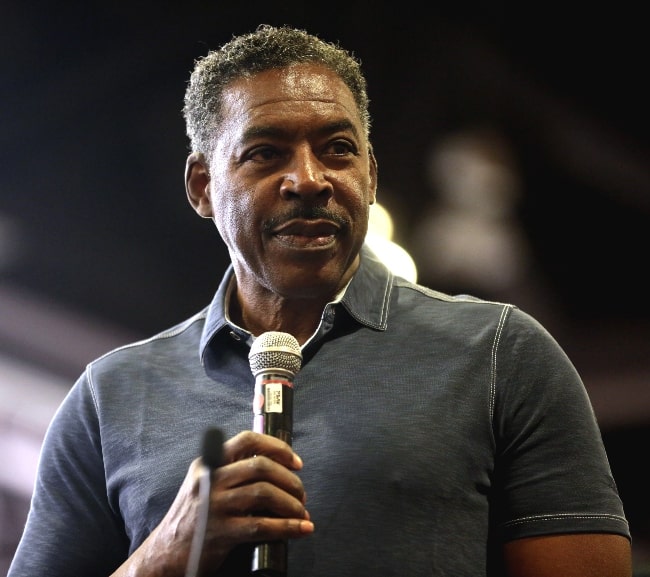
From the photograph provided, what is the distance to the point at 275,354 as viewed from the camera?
54.6 inches

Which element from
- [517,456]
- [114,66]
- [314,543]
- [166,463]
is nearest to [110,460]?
[166,463]

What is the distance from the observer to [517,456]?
5.13ft

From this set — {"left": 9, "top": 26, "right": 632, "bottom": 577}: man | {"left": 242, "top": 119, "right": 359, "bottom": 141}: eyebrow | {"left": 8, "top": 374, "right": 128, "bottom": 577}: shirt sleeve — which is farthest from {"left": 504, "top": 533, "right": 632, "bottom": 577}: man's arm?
{"left": 242, "top": 119, "right": 359, "bottom": 141}: eyebrow

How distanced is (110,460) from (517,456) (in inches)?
31.4

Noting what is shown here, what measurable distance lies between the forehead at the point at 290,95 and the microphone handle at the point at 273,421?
0.76m

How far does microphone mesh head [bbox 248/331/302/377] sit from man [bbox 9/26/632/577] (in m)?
0.15

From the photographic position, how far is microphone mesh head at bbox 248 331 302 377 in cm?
137

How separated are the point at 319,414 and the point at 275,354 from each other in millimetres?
273

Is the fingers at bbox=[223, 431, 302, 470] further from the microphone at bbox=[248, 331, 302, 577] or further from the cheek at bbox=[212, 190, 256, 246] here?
the cheek at bbox=[212, 190, 256, 246]

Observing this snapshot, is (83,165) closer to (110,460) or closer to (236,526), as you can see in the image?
(110,460)

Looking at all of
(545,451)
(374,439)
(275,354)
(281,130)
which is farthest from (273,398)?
(281,130)

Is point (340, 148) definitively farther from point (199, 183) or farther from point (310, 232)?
point (199, 183)

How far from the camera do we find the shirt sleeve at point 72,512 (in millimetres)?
1746

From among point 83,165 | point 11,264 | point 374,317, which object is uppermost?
point 83,165
